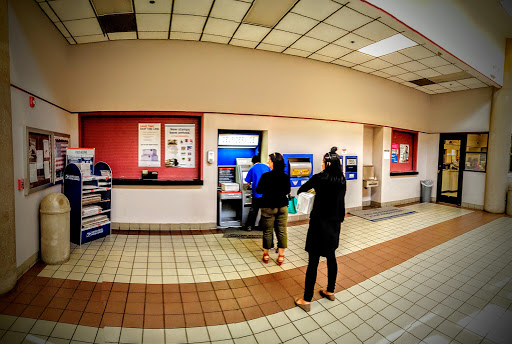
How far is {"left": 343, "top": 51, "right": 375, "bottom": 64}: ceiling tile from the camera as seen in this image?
18.1ft

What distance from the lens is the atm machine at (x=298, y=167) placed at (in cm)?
576

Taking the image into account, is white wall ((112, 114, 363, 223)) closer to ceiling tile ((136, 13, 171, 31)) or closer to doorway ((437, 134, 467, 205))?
ceiling tile ((136, 13, 171, 31))

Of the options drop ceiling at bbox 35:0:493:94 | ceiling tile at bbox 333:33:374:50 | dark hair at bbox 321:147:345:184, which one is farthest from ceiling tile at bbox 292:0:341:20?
dark hair at bbox 321:147:345:184

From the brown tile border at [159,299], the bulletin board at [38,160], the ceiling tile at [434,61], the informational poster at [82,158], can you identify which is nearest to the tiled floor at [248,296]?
the brown tile border at [159,299]

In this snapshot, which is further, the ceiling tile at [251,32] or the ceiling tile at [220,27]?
the ceiling tile at [251,32]

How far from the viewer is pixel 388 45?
502 centimetres

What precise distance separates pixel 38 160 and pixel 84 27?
2.38 metres

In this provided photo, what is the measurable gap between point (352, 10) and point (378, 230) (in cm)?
429

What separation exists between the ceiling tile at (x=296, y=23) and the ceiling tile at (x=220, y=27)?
2.70ft

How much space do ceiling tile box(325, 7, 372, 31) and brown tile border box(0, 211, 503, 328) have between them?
3.93 meters

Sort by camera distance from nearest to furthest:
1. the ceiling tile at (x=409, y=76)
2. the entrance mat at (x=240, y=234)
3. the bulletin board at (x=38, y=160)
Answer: the bulletin board at (x=38, y=160)
the entrance mat at (x=240, y=234)
the ceiling tile at (x=409, y=76)

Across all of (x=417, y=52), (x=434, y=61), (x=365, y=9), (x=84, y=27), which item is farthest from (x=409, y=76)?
(x=84, y=27)

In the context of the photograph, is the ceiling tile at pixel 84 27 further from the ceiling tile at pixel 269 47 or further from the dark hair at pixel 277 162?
the dark hair at pixel 277 162

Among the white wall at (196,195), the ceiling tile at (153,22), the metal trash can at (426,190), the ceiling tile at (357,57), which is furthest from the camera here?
the metal trash can at (426,190)
